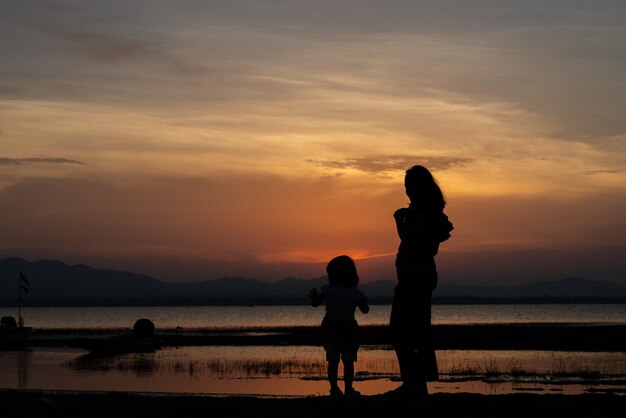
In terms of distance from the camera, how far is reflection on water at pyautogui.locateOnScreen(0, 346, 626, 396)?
26.2m

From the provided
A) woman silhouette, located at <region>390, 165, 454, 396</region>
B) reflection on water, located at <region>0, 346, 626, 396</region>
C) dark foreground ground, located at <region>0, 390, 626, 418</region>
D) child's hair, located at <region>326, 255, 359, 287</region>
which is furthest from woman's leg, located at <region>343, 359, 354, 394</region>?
reflection on water, located at <region>0, 346, 626, 396</region>

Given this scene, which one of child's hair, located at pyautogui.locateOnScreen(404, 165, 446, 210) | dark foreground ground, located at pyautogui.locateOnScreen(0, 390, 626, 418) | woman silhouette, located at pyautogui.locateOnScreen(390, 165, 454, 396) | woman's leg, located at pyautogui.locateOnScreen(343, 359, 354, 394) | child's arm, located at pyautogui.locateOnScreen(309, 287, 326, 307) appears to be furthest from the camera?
woman's leg, located at pyautogui.locateOnScreen(343, 359, 354, 394)

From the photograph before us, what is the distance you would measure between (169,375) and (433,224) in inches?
838

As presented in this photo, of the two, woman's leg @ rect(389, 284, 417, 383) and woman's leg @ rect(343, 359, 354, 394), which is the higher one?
woman's leg @ rect(389, 284, 417, 383)

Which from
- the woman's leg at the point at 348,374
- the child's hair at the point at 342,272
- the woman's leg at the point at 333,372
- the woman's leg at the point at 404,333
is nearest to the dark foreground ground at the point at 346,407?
the woman's leg at the point at 404,333

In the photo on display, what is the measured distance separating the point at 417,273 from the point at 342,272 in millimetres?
1943

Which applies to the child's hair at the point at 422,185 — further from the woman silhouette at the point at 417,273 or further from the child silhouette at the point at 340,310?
the child silhouette at the point at 340,310

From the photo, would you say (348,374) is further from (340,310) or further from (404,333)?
(404,333)

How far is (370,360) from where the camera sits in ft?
124

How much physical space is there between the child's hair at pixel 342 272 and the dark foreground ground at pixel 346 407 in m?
1.78

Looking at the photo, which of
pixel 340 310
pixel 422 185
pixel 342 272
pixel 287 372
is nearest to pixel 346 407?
pixel 340 310

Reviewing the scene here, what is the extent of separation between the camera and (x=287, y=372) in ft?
105

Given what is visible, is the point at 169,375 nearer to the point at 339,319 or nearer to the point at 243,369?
the point at 243,369

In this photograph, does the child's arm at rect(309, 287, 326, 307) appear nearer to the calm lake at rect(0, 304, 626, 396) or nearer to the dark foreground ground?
the dark foreground ground
